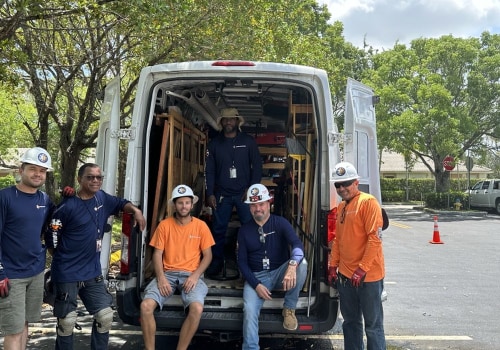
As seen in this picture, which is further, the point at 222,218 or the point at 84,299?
the point at 222,218

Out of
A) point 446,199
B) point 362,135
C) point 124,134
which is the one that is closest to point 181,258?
point 124,134

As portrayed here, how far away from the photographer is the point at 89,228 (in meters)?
3.99

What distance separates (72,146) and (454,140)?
18.3 meters

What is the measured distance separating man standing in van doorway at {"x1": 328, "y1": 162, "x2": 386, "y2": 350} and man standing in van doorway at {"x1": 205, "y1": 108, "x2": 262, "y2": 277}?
1384mm

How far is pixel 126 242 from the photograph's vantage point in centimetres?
→ 411

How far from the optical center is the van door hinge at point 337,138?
13.2ft

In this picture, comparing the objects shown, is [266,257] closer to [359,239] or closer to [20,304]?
[359,239]

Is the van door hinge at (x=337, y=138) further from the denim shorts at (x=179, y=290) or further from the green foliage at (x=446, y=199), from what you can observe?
the green foliage at (x=446, y=199)

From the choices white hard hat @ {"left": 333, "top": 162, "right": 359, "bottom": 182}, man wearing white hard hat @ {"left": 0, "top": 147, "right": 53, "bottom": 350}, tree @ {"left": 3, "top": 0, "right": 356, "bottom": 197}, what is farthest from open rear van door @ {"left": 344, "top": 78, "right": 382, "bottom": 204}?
tree @ {"left": 3, "top": 0, "right": 356, "bottom": 197}

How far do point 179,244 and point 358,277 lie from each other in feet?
5.19

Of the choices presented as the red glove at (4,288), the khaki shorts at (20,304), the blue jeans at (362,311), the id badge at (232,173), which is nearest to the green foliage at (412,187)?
the id badge at (232,173)

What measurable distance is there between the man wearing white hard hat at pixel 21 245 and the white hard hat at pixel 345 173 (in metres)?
2.27

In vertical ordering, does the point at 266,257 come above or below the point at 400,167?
below

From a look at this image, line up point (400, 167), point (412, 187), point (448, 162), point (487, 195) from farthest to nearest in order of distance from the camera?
point (400, 167)
point (412, 187)
point (448, 162)
point (487, 195)
